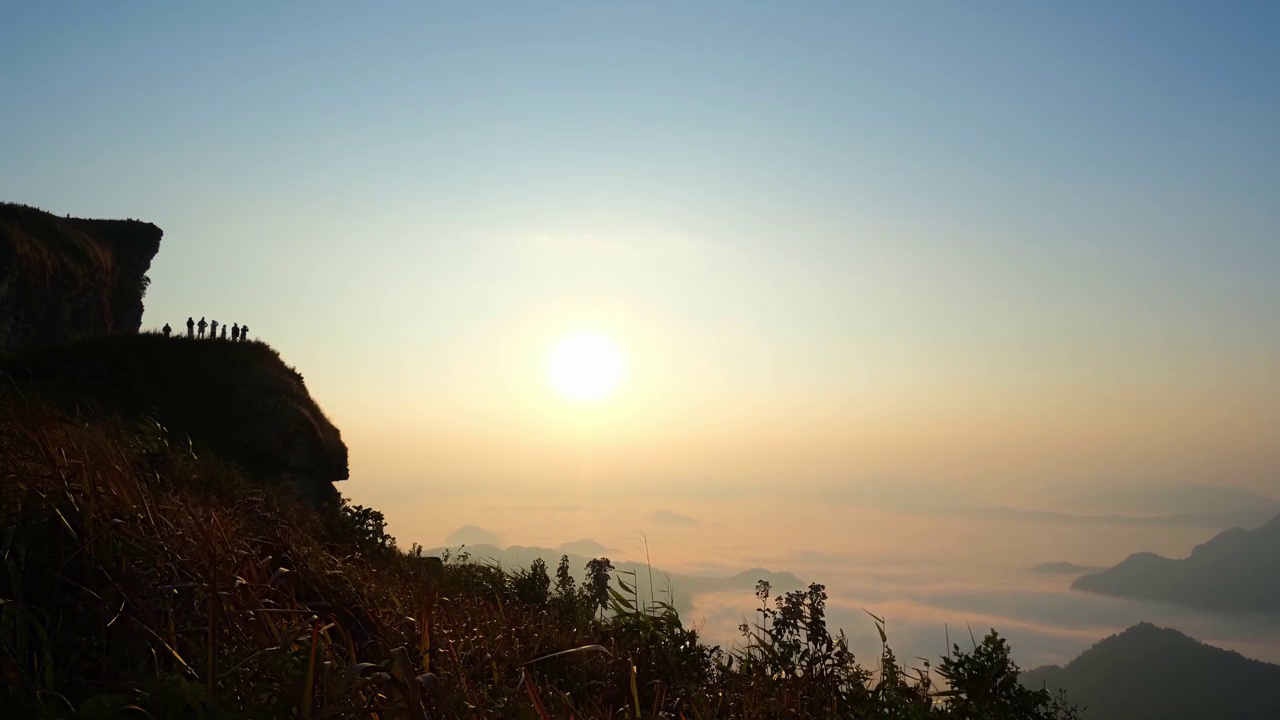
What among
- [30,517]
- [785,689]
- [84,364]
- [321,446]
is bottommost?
[785,689]

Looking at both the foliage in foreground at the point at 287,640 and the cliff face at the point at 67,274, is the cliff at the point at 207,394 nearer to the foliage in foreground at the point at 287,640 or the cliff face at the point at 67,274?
the cliff face at the point at 67,274

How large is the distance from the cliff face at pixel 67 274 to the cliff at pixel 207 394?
9.40 feet

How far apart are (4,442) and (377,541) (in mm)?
9027

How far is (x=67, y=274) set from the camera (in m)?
36.6

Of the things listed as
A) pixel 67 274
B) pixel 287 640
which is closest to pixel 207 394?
pixel 67 274

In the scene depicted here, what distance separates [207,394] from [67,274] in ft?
69.0

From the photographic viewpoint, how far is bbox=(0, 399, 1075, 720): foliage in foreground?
11.3ft

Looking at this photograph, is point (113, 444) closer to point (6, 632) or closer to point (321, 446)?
point (6, 632)

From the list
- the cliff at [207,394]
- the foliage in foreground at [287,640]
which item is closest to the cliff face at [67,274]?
the cliff at [207,394]

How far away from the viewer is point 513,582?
11555 mm

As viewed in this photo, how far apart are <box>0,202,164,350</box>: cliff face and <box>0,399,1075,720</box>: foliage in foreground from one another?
23.1 meters

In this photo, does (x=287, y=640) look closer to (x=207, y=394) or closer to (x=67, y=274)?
(x=207, y=394)

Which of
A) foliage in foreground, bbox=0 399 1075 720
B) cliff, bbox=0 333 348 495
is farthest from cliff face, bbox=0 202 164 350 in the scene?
foliage in foreground, bbox=0 399 1075 720

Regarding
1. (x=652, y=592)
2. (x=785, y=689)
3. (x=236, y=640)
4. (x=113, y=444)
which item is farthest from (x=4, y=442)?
(x=785, y=689)
